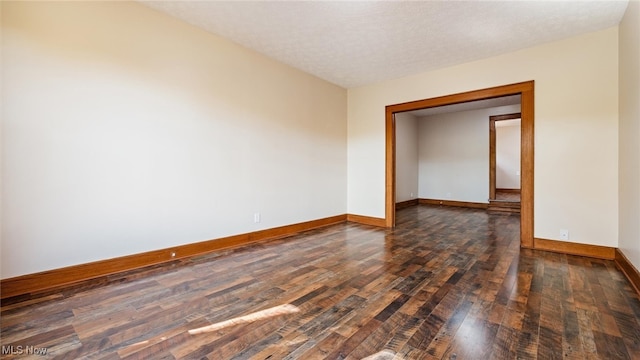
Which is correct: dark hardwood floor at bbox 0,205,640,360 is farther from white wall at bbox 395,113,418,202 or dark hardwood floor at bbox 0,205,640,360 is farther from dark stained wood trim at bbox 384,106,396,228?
white wall at bbox 395,113,418,202

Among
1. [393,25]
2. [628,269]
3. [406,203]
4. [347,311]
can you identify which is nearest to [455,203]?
[406,203]

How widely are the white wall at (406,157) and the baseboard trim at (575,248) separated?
12.7ft

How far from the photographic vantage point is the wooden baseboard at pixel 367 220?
196 inches

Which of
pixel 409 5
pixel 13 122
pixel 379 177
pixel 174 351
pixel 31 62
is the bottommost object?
pixel 174 351

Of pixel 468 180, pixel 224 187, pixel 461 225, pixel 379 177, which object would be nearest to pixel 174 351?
pixel 224 187

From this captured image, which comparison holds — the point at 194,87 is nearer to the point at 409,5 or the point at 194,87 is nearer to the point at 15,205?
the point at 15,205

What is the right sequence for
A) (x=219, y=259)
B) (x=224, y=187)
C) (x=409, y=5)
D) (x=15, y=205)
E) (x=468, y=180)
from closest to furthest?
(x=15, y=205) < (x=409, y=5) < (x=219, y=259) < (x=224, y=187) < (x=468, y=180)

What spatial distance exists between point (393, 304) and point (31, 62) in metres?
3.48

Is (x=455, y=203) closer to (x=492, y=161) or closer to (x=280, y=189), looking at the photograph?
(x=492, y=161)

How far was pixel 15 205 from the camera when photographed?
2.12 metres

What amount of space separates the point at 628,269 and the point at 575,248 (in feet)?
2.57

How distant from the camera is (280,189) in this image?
4176 mm

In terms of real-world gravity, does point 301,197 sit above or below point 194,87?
below

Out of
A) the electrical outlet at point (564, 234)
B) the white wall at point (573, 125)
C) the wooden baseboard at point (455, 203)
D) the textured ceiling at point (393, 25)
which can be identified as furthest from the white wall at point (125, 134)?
the wooden baseboard at point (455, 203)
